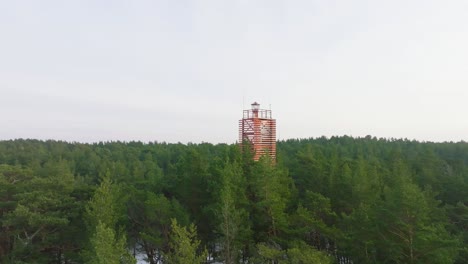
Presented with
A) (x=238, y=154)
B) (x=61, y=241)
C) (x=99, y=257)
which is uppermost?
(x=238, y=154)

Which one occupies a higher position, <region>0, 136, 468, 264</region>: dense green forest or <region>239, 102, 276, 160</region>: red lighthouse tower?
<region>239, 102, 276, 160</region>: red lighthouse tower

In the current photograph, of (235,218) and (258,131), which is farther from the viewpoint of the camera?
(258,131)

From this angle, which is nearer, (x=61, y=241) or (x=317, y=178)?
(x=61, y=241)

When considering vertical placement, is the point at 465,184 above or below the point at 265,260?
above

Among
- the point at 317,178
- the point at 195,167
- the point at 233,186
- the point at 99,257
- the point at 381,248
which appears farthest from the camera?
the point at 317,178

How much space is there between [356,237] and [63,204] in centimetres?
1825

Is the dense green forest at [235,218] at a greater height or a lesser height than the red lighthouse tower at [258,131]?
lesser

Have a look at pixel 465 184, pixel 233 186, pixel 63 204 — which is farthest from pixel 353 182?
pixel 63 204

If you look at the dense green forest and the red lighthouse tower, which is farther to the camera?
the red lighthouse tower

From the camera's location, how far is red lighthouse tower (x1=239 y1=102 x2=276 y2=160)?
2941 centimetres

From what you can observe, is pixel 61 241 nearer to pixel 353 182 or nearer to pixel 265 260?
pixel 265 260

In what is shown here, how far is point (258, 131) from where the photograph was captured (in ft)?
97.3

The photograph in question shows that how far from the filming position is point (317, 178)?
1153 inches

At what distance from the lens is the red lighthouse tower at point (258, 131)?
2941cm
